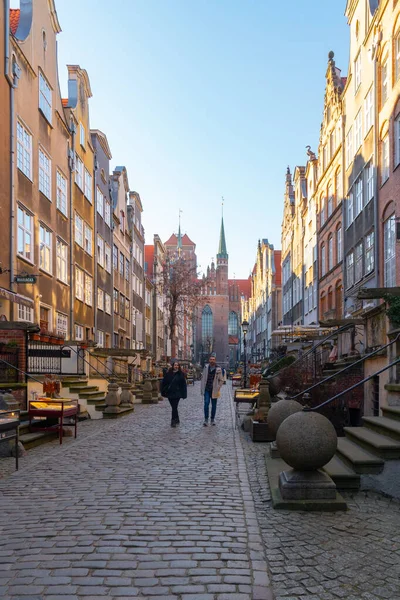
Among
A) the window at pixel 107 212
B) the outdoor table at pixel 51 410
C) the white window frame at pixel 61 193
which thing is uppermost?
the window at pixel 107 212

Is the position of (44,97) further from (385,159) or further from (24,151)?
(385,159)

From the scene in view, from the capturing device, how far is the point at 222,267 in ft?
461

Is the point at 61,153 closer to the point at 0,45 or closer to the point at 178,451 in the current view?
the point at 0,45

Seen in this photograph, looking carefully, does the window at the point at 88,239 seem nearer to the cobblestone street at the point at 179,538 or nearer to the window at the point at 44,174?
the window at the point at 44,174

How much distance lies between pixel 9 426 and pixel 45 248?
1477 centimetres

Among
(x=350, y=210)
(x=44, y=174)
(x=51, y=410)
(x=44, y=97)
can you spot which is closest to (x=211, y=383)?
(x=51, y=410)

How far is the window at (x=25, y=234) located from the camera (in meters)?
20.0

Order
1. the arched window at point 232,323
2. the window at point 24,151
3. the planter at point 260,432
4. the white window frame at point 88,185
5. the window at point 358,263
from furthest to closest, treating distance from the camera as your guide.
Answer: the arched window at point 232,323
the white window frame at point 88,185
the window at point 358,263
the window at point 24,151
the planter at point 260,432

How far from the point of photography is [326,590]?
13.6 ft

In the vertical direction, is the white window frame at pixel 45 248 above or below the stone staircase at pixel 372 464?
above

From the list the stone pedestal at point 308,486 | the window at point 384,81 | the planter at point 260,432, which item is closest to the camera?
the stone pedestal at point 308,486

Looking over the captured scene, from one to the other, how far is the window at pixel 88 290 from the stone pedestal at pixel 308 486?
79.2 feet

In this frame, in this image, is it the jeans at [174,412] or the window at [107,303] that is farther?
the window at [107,303]

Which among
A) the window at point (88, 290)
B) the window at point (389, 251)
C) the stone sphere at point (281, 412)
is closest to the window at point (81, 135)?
the window at point (88, 290)
